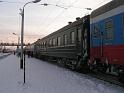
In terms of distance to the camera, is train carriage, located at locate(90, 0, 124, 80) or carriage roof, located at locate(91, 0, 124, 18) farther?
carriage roof, located at locate(91, 0, 124, 18)

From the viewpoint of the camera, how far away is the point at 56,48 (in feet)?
97.0

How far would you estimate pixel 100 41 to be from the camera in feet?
52.4

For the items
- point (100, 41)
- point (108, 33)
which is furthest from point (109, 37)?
point (100, 41)

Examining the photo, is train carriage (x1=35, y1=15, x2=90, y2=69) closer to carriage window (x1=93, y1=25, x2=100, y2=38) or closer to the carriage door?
carriage window (x1=93, y1=25, x2=100, y2=38)

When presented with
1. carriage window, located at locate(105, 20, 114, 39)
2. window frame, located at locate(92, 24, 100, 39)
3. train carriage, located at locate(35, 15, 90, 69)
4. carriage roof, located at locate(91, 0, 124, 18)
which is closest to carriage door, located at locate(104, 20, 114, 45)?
carriage window, located at locate(105, 20, 114, 39)

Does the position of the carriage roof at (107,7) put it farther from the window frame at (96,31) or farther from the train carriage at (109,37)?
the window frame at (96,31)

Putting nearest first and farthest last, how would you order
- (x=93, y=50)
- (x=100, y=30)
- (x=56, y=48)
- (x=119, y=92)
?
(x=119, y=92) < (x=100, y=30) < (x=93, y=50) < (x=56, y=48)

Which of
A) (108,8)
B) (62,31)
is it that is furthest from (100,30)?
(62,31)

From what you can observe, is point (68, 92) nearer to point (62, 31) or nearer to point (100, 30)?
point (100, 30)

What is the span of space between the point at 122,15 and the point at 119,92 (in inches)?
124

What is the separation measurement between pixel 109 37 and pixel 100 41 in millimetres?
1332

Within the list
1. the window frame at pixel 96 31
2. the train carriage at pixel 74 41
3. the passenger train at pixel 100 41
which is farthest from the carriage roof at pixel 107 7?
the train carriage at pixel 74 41

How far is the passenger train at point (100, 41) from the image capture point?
13.6 meters

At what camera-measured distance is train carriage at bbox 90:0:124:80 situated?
13.4 meters
